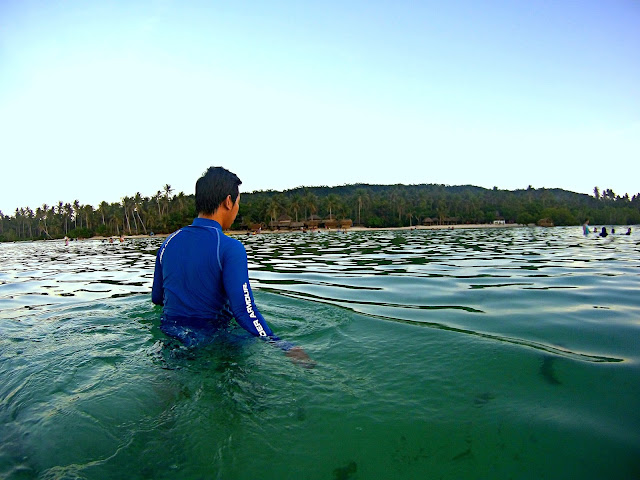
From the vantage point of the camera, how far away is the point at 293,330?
4.11 metres

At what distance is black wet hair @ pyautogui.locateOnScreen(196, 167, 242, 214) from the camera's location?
10.0ft

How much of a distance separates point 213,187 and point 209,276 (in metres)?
0.76

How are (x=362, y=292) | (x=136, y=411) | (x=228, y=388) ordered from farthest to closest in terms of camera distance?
(x=362, y=292)
(x=228, y=388)
(x=136, y=411)

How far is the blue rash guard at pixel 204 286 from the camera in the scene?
2.87 meters

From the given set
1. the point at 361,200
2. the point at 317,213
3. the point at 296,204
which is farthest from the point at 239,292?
the point at 361,200

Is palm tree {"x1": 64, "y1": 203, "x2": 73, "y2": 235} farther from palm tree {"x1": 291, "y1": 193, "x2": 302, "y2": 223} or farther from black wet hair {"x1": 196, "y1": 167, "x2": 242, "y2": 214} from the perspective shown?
black wet hair {"x1": 196, "y1": 167, "x2": 242, "y2": 214}

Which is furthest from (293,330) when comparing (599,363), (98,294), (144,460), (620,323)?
(98,294)

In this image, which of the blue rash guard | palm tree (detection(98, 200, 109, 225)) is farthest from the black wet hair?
palm tree (detection(98, 200, 109, 225))

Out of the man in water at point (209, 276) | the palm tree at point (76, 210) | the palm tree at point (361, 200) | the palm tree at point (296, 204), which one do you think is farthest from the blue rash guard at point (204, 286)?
the palm tree at point (76, 210)

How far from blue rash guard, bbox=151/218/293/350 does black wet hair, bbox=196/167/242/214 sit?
14 centimetres

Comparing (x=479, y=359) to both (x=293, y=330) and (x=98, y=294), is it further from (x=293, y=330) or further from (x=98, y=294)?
(x=98, y=294)

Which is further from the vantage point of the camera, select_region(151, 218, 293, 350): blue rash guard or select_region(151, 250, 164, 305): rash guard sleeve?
select_region(151, 250, 164, 305): rash guard sleeve

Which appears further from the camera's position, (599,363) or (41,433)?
(599,363)

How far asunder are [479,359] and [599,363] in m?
0.91
